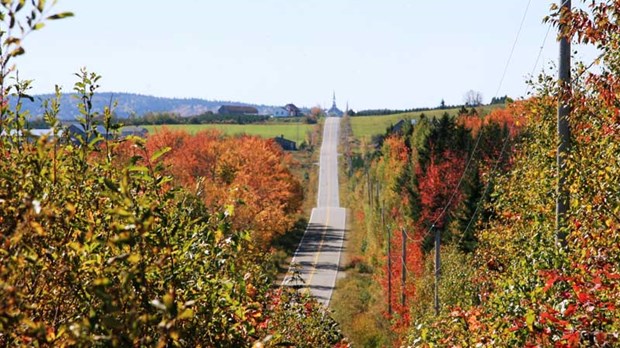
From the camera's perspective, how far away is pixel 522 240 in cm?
1639

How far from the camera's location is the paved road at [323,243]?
182 ft

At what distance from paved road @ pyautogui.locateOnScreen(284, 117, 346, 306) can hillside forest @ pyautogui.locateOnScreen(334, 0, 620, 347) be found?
2.63 m

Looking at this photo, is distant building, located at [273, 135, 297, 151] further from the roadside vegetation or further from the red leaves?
the roadside vegetation

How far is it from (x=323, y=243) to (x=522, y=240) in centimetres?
5797

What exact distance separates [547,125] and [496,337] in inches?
444

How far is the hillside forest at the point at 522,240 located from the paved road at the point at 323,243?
8.62ft

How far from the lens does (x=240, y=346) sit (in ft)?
18.2

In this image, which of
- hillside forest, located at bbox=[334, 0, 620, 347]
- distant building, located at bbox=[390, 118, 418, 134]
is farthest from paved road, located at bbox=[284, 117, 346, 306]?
distant building, located at bbox=[390, 118, 418, 134]

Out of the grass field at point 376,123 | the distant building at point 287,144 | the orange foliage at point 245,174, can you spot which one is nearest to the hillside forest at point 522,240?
the orange foliage at point 245,174

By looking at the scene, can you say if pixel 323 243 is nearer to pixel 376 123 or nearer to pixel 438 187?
pixel 438 187

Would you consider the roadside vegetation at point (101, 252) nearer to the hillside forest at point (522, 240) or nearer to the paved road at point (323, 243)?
the hillside forest at point (522, 240)

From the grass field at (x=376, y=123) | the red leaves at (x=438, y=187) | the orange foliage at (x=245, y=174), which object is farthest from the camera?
the grass field at (x=376, y=123)

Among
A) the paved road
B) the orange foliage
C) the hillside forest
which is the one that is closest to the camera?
the hillside forest

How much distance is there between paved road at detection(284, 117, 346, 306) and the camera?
55438mm
